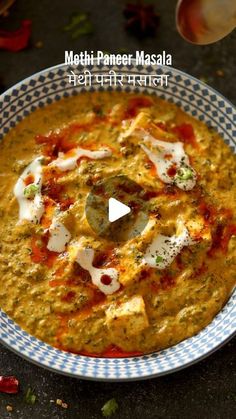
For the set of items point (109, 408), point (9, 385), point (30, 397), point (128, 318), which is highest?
point (128, 318)

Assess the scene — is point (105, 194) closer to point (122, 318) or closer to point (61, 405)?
point (122, 318)

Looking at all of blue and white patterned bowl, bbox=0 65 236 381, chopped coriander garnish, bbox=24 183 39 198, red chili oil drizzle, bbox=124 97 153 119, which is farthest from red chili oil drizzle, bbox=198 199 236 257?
chopped coriander garnish, bbox=24 183 39 198

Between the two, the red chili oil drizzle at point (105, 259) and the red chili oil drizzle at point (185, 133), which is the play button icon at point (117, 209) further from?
the red chili oil drizzle at point (185, 133)

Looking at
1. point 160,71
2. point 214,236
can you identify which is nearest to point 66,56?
point 160,71

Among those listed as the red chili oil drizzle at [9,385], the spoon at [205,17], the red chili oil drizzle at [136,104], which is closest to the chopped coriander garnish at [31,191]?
the red chili oil drizzle at [136,104]

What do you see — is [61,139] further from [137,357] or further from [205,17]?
[137,357]

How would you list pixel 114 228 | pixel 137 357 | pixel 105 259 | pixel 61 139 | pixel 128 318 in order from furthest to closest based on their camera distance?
pixel 61 139, pixel 114 228, pixel 105 259, pixel 137 357, pixel 128 318

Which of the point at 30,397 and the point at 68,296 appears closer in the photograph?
the point at 68,296

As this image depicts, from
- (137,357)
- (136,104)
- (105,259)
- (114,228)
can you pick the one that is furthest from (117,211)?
(137,357)
